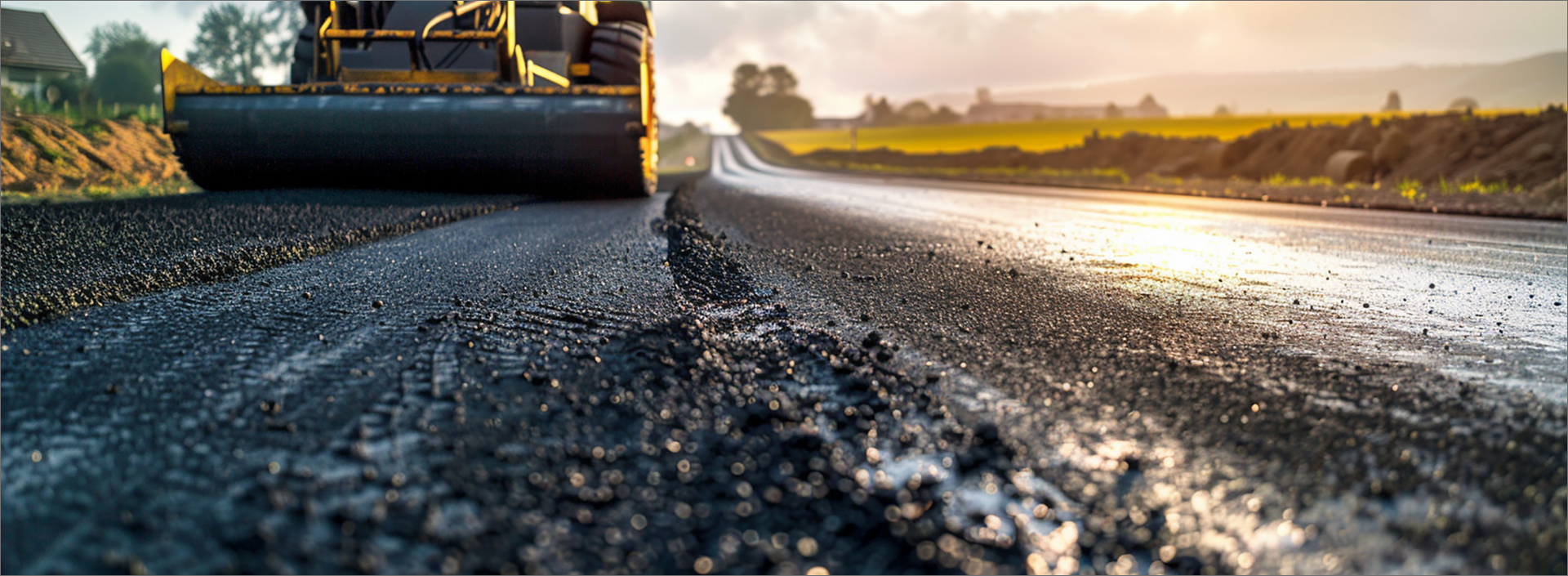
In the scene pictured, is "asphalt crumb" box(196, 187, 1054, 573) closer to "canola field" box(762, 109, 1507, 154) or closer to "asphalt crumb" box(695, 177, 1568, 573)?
"asphalt crumb" box(695, 177, 1568, 573)

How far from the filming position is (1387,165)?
17.9m

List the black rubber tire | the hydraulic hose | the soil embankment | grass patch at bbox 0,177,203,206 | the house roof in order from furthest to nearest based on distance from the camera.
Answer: the house roof
the soil embankment
the black rubber tire
the hydraulic hose
grass patch at bbox 0,177,203,206

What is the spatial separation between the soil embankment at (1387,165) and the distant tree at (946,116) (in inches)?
2345

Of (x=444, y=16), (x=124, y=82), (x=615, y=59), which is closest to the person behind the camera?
(x=444, y=16)

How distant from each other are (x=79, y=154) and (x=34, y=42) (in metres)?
28.2

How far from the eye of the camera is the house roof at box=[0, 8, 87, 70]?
33.4 meters

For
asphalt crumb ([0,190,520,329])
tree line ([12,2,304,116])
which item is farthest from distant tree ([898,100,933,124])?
asphalt crumb ([0,190,520,329])

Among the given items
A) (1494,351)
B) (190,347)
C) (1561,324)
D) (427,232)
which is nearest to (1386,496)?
(1494,351)

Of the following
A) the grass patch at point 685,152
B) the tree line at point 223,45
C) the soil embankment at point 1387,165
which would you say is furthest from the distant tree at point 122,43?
the soil embankment at point 1387,165

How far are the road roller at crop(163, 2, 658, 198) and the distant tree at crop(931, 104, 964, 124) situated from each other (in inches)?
3136

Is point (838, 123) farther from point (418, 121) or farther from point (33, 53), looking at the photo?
point (418, 121)

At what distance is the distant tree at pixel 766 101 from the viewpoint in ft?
329

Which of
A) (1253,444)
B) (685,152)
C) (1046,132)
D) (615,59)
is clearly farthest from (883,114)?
(1253,444)

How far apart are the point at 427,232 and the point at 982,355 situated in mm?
4189
